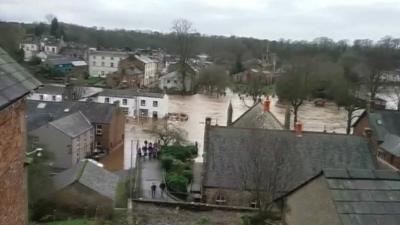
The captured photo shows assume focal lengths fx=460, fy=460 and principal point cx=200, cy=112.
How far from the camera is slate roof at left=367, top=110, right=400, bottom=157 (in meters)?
29.5

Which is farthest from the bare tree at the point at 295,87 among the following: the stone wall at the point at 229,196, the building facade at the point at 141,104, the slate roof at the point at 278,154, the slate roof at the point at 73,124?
the stone wall at the point at 229,196

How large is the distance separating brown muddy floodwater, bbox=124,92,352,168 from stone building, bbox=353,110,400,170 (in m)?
12.2

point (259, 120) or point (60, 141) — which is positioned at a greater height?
point (259, 120)

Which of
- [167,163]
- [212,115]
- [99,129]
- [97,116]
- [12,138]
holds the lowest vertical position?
[212,115]

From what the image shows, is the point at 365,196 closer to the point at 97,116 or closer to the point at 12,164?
the point at 12,164

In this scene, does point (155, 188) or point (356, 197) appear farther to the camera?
point (155, 188)

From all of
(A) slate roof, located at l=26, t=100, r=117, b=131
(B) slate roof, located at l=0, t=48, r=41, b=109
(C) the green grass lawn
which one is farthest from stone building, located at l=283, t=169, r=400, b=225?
(A) slate roof, located at l=26, t=100, r=117, b=131

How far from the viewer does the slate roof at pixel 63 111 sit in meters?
33.7

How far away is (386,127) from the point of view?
3275 cm

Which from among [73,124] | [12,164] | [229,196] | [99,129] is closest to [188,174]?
[229,196]

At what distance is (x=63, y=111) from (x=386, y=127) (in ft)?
78.9

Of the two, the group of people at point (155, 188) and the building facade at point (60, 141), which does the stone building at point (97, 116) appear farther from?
the group of people at point (155, 188)

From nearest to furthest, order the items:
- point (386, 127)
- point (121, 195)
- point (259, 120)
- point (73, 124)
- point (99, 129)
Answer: point (121, 195), point (259, 120), point (386, 127), point (73, 124), point (99, 129)

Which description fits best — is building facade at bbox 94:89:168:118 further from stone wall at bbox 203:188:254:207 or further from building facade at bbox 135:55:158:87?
stone wall at bbox 203:188:254:207
